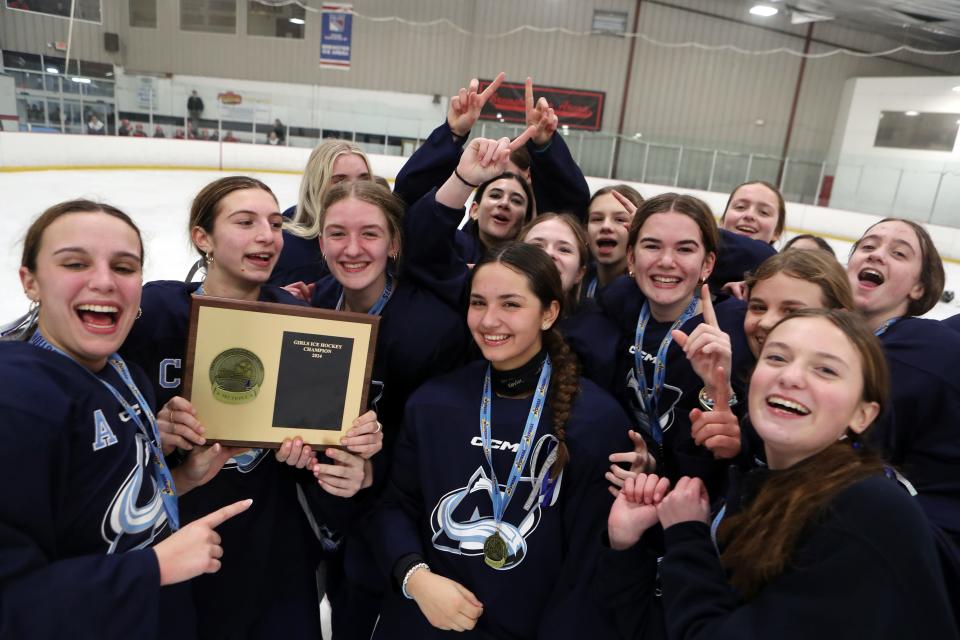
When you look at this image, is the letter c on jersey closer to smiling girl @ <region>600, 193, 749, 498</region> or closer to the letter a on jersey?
the letter a on jersey

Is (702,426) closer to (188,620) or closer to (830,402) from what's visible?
(830,402)

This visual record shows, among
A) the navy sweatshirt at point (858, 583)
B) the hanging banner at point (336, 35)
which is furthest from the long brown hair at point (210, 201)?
the hanging banner at point (336, 35)

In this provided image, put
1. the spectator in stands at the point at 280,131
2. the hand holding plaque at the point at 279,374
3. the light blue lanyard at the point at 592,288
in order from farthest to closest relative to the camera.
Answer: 1. the spectator in stands at the point at 280,131
2. the light blue lanyard at the point at 592,288
3. the hand holding plaque at the point at 279,374

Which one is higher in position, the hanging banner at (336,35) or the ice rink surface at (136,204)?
the hanging banner at (336,35)

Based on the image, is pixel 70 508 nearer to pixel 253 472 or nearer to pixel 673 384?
pixel 253 472

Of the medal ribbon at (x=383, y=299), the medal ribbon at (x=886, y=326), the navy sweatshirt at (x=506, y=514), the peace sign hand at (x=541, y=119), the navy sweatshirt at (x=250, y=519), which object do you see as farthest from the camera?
the peace sign hand at (x=541, y=119)

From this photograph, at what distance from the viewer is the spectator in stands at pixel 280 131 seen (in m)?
14.9

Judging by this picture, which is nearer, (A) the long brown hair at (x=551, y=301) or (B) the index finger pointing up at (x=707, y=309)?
(A) the long brown hair at (x=551, y=301)

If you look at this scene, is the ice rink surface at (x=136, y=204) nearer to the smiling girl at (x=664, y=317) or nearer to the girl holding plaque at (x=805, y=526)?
the smiling girl at (x=664, y=317)

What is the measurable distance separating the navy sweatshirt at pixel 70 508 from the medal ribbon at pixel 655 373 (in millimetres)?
1409

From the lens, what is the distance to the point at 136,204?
9.20 meters

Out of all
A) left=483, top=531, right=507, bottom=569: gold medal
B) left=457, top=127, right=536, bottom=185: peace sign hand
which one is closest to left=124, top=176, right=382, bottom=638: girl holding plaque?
left=483, top=531, right=507, bottom=569: gold medal

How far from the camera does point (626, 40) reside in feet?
58.0

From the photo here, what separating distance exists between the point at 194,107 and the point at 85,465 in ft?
49.2
